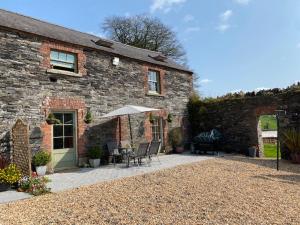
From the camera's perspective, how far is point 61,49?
36.4 feet

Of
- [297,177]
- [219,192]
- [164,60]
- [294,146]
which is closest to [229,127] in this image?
[294,146]

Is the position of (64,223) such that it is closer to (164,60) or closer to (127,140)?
(127,140)

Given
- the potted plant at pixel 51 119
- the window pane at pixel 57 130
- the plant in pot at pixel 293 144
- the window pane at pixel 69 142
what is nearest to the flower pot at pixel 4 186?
the potted plant at pixel 51 119

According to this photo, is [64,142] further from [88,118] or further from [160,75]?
[160,75]

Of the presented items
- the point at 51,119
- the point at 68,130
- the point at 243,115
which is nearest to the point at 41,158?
the point at 51,119

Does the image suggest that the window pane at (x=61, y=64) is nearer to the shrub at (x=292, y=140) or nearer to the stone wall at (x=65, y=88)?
the stone wall at (x=65, y=88)

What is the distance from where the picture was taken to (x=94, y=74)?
480 inches

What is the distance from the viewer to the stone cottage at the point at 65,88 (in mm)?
9641

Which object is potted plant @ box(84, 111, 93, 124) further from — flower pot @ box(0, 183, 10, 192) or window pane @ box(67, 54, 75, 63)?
flower pot @ box(0, 183, 10, 192)

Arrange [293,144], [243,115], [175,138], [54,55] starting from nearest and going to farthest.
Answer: [54,55] < [293,144] < [243,115] < [175,138]

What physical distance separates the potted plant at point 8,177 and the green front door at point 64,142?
249 cm

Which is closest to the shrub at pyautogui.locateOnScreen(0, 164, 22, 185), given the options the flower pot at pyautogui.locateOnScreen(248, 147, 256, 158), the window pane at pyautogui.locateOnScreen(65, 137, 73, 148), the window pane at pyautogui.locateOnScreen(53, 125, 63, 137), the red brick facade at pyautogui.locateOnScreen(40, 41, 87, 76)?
the window pane at pyautogui.locateOnScreen(53, 125, 63, 137)

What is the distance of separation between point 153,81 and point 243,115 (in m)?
4.99

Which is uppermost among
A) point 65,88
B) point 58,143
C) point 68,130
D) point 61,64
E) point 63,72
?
point 61,64
